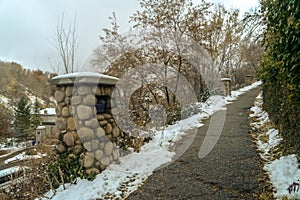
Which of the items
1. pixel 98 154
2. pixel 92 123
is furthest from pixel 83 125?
pixel 98 154

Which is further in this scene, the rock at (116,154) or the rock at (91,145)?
the rock at (116,154)

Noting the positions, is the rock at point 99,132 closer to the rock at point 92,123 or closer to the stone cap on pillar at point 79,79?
the rock at point 92,123

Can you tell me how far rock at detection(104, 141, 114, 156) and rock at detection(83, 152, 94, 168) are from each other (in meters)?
0.28

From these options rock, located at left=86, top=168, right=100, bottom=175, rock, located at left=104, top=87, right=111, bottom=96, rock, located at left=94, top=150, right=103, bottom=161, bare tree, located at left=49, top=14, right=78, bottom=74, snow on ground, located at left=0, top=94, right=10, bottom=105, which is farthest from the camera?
snow on ground, located at left=0, top=94, right=10, bottom=105

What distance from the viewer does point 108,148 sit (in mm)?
3693

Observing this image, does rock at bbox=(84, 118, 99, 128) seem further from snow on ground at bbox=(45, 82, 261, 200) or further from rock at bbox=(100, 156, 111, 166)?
snow on ground at bbox=(45, 82, 261, 200)

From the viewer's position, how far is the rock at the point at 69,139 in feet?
11.2

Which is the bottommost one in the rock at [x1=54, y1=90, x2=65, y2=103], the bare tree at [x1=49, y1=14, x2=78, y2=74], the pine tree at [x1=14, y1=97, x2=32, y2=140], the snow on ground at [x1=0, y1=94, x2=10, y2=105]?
the pine tree at [x1=14, y1=97, x2=32, y2=140]

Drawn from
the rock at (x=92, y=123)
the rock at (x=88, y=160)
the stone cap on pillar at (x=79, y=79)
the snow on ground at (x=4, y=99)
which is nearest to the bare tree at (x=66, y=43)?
the stone cap on pillar at (x=79, y=79)

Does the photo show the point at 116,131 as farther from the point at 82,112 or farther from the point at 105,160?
the point at 82,112

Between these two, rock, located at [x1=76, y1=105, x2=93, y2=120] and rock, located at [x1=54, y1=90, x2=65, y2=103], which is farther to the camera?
rock, located at [x1=54, y1=90, x2=65, y2=103]

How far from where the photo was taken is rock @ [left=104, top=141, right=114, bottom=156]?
3.65 metres

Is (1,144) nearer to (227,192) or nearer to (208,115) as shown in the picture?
(208,115)

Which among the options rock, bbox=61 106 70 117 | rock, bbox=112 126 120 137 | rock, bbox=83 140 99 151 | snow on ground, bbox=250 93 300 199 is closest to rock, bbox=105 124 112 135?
rock, bbox=112 126 120 137
